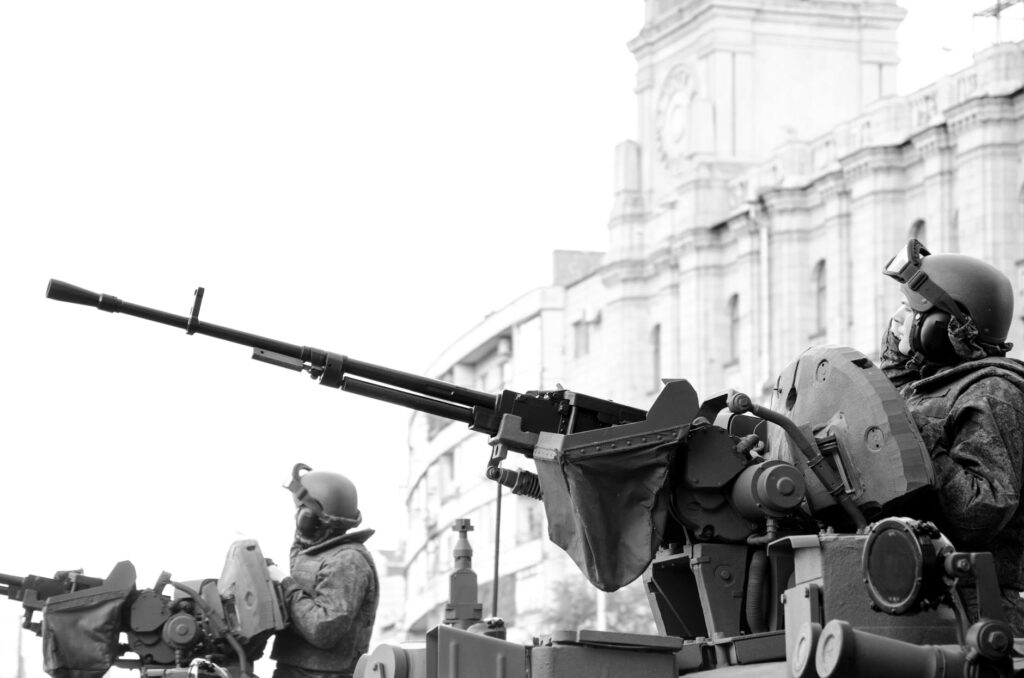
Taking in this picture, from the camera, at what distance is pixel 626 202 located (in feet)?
253

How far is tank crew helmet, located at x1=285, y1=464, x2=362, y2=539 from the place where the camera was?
16.5 meters

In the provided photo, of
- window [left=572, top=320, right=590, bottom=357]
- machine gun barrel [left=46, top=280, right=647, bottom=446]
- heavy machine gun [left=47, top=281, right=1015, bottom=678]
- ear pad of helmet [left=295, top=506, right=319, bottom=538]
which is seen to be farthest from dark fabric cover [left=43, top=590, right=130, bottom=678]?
window [left=572, top=320, right=590, bottom=357]

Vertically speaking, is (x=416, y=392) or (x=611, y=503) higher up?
(x=416, y=392)

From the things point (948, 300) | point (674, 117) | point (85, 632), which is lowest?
point (85, 632)

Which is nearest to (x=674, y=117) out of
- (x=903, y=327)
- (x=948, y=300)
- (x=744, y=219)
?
(x=744, y=219)

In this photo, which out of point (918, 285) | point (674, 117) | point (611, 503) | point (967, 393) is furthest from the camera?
point (674, 117)

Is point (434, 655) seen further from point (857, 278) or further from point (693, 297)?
point (693, 297)

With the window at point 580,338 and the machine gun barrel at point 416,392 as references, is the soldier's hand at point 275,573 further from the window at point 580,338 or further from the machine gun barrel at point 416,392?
Result: the window at point 580,338

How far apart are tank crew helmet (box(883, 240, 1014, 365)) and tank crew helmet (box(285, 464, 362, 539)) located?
20.4ft

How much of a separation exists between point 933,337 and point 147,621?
24.4 ft

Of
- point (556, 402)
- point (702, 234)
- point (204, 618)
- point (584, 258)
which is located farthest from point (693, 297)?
point (556, 402)

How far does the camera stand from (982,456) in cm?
1060

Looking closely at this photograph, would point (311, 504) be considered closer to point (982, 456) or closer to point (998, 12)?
point (982, 456)

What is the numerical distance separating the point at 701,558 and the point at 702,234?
60721mm
